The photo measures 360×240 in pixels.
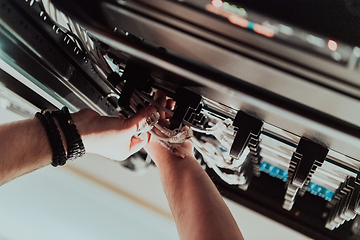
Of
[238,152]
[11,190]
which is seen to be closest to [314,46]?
[238,152]

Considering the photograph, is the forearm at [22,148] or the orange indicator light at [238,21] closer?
the orange indicator light at [238,21]

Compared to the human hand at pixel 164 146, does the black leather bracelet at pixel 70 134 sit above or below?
below

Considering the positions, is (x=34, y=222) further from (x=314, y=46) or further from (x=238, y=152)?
(x=314, y=46)

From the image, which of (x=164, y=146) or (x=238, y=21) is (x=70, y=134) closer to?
(x=164, y=146)

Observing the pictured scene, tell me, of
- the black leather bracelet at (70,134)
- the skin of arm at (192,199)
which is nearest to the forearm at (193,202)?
the skin of arm at (192,199)

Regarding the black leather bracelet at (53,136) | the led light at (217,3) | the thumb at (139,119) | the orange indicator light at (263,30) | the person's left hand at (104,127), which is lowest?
the black leather bracelet at (53,136)

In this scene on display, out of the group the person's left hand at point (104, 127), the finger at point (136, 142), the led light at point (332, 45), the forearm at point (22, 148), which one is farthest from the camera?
the finger at point (136, 142)

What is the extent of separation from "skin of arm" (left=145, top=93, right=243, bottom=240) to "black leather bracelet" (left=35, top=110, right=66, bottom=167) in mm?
260

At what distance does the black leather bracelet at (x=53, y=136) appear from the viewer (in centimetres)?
61

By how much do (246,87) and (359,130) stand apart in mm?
201

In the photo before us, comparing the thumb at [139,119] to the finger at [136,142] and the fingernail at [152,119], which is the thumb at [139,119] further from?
the finger at [136,142]

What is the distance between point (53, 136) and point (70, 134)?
0.12ft

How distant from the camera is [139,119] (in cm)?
70

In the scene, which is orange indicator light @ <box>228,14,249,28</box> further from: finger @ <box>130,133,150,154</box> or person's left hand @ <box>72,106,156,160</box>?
finger @ <box>130,133,150,154</box>
